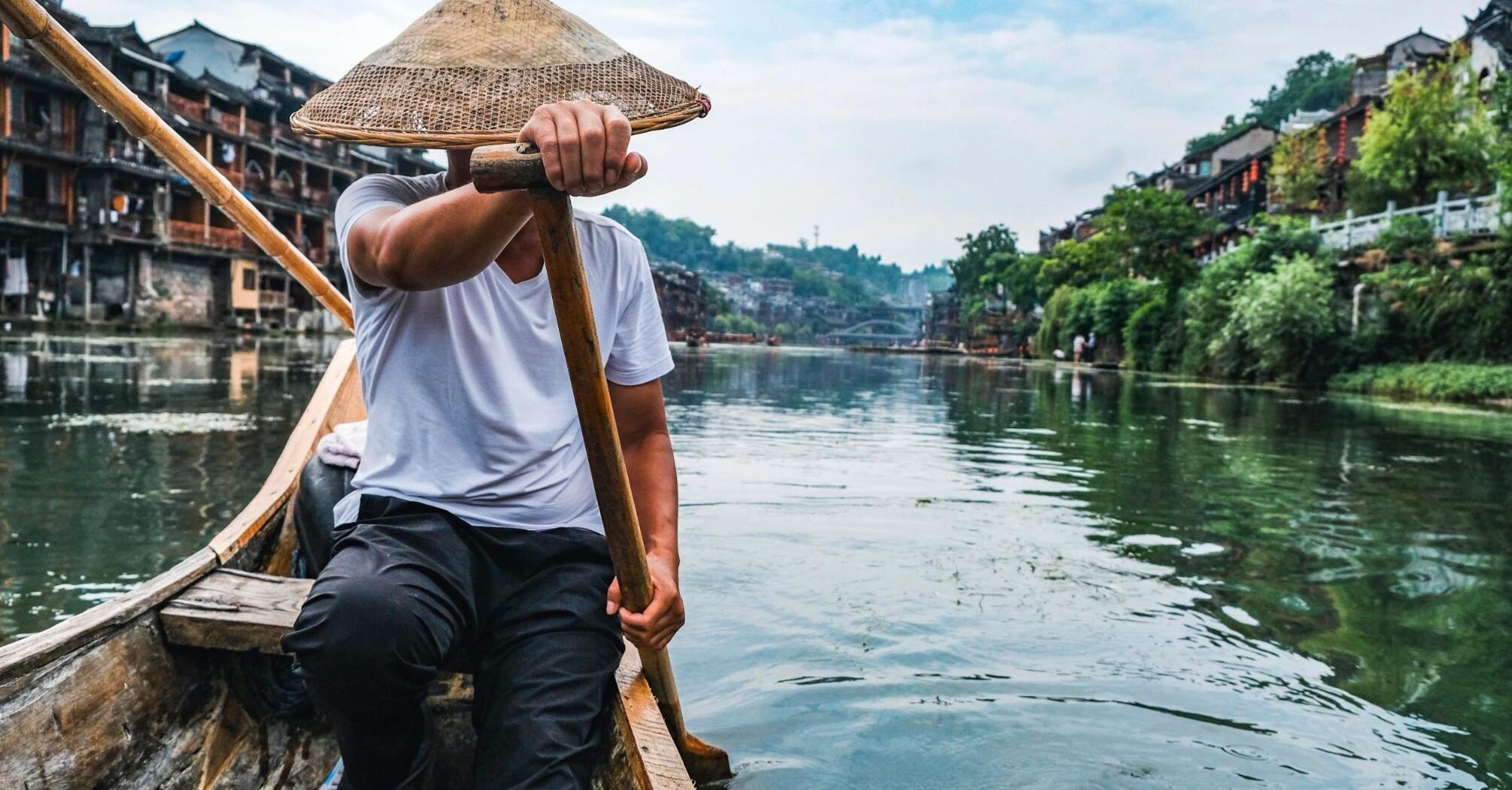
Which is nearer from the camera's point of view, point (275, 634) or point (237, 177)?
point (275, 634)

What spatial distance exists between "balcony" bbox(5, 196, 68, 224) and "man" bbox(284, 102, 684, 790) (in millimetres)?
31391

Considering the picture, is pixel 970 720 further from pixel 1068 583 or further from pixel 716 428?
pixel 716 428

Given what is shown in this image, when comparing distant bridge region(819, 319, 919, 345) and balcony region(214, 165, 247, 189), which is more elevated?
balcony region(214, 165, 247, 189)

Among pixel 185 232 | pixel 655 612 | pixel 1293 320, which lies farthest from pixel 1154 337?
pixel 655 612

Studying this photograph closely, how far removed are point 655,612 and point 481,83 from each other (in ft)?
3.05

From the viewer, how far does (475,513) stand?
1.85 m

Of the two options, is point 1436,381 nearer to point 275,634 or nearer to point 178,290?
point 275,634

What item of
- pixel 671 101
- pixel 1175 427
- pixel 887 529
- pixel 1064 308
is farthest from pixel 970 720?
pixel 1064 308

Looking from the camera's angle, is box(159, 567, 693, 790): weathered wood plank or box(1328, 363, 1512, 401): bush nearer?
box(159, 567, 693, 790): weathered wood plank

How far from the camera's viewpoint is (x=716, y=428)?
11.2 meters

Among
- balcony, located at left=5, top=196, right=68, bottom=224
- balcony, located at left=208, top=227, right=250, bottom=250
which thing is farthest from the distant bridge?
balcony, located at left=5, top=196, right=68, bottom=224

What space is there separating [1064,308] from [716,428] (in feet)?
124

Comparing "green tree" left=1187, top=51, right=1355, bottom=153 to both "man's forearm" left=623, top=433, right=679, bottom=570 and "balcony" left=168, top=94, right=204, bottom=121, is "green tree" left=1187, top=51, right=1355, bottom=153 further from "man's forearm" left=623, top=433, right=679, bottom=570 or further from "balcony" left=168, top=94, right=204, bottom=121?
"man's forearm" left=623, top=433, right=679, bottom=570

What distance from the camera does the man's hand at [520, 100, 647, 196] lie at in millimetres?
1309
